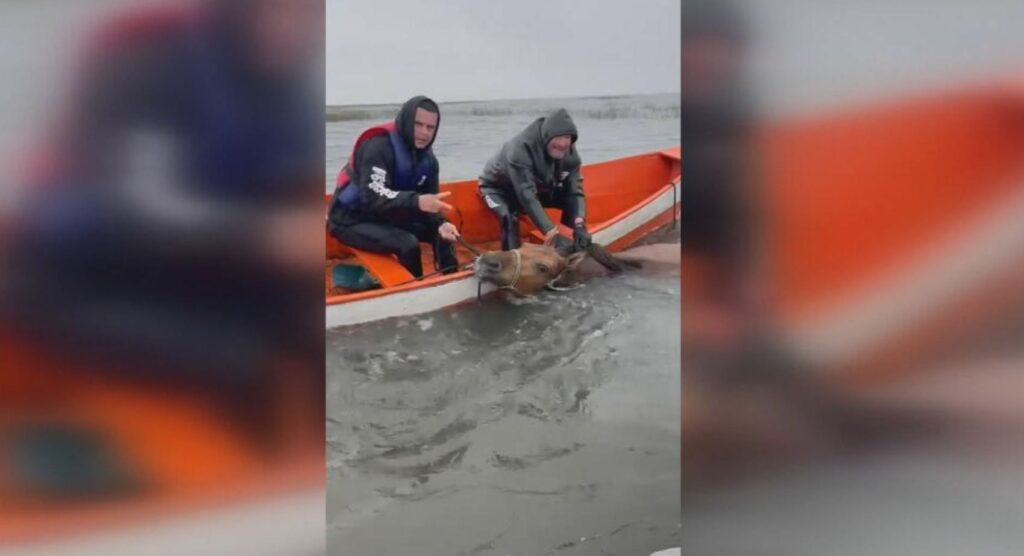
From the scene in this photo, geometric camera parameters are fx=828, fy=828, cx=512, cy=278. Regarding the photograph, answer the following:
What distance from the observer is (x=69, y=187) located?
1.24 m

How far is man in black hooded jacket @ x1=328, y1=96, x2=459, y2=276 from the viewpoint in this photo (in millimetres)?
1344

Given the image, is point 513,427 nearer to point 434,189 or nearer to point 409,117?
point 434,189

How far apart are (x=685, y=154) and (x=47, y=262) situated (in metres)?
1.03

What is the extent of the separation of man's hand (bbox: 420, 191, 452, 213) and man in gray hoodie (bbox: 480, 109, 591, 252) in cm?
6

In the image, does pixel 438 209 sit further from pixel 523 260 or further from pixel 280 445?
pixel 280 445

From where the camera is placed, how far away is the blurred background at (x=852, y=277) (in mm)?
1333

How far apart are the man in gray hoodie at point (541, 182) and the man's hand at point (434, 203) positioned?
0.20 ft

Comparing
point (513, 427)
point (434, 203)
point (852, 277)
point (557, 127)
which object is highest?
point (557, 127)

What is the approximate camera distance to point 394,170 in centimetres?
137

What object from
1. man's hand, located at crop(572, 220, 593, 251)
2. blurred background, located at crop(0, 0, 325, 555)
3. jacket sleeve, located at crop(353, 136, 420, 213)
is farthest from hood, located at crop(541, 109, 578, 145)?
blurred background, located at crop(0, 0, 325, 555)

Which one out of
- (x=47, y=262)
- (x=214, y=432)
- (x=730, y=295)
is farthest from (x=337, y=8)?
(x=730, y=295)

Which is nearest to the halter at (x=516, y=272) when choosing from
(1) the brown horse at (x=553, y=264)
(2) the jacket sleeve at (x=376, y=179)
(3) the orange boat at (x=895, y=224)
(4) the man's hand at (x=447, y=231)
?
(1) the brown horse at (x=553, y=264)

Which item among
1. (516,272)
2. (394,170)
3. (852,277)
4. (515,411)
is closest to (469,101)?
(394,170)

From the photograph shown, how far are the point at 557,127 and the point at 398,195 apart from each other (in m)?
0.29
